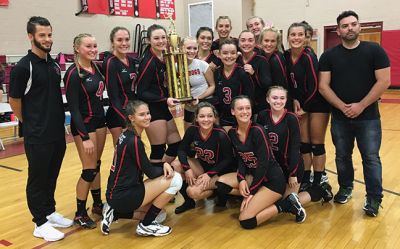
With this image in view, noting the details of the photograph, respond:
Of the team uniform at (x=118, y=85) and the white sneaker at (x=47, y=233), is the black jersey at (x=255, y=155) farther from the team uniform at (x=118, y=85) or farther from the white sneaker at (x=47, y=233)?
the white sneaker at (x=47, y=233)

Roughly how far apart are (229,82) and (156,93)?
68 cm

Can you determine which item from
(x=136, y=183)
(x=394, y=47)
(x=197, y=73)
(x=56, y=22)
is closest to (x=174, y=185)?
(x=136, y=183)

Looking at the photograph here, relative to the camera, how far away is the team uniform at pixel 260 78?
335cm

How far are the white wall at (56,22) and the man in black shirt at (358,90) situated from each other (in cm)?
796

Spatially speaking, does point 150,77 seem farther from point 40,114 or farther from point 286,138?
point 286,138

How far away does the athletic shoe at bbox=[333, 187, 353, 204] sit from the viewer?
3408 mm

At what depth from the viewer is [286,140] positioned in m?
3.15

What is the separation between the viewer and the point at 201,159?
3375 mm

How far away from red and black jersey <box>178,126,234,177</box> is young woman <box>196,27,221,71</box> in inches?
28.6

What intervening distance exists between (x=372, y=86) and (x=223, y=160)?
1375 millimetres

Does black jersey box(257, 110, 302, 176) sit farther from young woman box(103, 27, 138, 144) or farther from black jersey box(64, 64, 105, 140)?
black jersey box(64, 64, 105, 140)

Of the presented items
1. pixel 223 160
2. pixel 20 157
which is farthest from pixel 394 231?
pixel 20 157

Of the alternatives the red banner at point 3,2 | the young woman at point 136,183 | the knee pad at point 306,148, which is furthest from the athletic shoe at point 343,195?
the red banner at point 3,2

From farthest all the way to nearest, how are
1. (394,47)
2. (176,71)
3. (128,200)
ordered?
(394,47) → (176,71) → (128,200)
